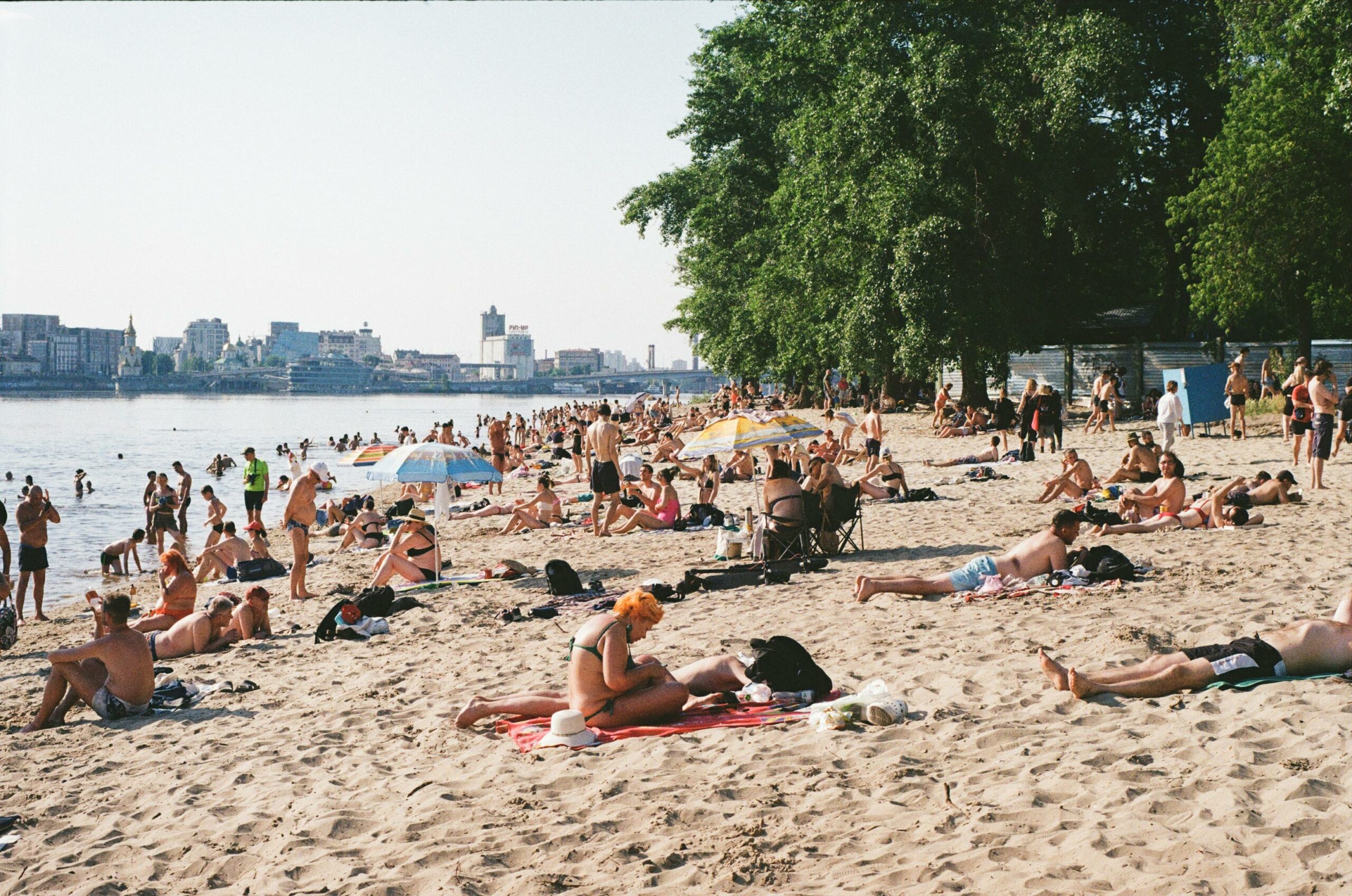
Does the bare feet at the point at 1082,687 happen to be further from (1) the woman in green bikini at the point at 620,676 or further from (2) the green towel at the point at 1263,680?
(1) the woman in green bikini at the point at 620,676

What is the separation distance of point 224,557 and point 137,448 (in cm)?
5018

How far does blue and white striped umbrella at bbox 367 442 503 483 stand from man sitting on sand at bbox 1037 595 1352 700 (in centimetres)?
643

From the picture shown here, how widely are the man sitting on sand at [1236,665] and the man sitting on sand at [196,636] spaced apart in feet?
22.0

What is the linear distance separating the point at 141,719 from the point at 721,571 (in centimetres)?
499

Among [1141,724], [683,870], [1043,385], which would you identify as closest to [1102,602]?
[1141,724]

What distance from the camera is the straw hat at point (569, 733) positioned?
5.66m

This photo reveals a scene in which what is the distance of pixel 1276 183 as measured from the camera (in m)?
22.5

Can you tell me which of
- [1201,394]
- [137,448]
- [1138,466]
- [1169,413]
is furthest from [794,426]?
[137,448]

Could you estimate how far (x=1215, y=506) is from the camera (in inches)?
420

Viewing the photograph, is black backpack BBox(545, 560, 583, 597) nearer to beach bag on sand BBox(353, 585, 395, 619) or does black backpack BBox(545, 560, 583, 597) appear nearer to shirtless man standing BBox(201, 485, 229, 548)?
beach bag on sand BBox(353, 585, 395, 619)

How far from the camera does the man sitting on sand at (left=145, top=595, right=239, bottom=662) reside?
29.3ft

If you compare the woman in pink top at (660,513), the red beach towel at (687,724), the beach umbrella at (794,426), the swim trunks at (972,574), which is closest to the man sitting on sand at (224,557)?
the woman in pink top at (660,513)

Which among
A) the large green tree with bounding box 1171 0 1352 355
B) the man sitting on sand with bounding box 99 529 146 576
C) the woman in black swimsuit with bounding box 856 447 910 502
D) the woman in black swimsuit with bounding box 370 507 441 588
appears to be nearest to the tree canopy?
the large green tree with bounding box 1171 0 1352 355

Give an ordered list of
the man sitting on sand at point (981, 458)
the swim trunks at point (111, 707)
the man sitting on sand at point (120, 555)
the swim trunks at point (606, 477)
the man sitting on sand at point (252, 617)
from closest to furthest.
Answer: the swim trunks at point (111, 707)
the man sitting on sand at point (252, 617)
the swim trunks at point (606, 477)
the man sitting on sand at point (120, 555)
the man sitting on sand at point (981, 458)
